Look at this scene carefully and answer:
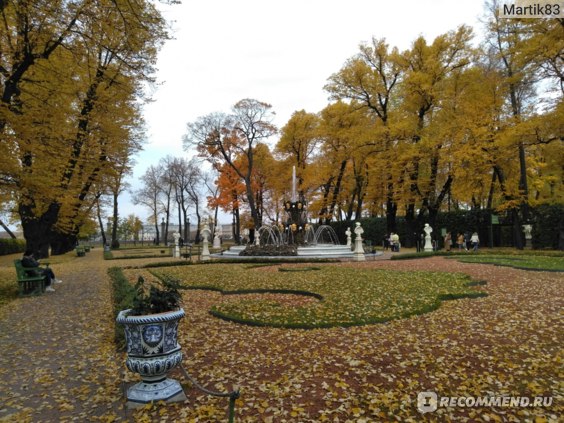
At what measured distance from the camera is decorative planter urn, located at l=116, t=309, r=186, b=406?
12.5ft

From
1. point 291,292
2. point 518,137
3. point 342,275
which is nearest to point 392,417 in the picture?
Result: point 291,292

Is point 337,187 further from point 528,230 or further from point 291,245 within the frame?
point 528,230

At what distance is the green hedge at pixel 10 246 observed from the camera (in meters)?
33.6

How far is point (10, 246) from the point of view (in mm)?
35250

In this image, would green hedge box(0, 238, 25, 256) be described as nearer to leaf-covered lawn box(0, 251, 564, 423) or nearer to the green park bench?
the green park bench

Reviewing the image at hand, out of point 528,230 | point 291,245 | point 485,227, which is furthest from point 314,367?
point 485,227

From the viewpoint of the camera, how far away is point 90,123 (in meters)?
15.0

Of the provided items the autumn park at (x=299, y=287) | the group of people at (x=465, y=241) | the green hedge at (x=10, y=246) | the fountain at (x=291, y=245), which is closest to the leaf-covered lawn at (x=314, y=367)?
the autumn park at (x=299, y=287)

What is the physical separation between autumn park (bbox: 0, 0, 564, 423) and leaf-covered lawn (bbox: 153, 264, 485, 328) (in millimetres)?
72

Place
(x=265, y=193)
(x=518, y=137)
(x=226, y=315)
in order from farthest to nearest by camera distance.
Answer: (x=265, y=193)
(x=518, y=137)
(x=226, y=315)

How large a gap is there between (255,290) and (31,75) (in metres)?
9.47

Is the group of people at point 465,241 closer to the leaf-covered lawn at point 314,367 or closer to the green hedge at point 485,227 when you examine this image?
the green hedge at point 485,227

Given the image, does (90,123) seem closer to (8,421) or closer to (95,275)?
(95,275)

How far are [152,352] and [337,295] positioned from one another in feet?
18.7
